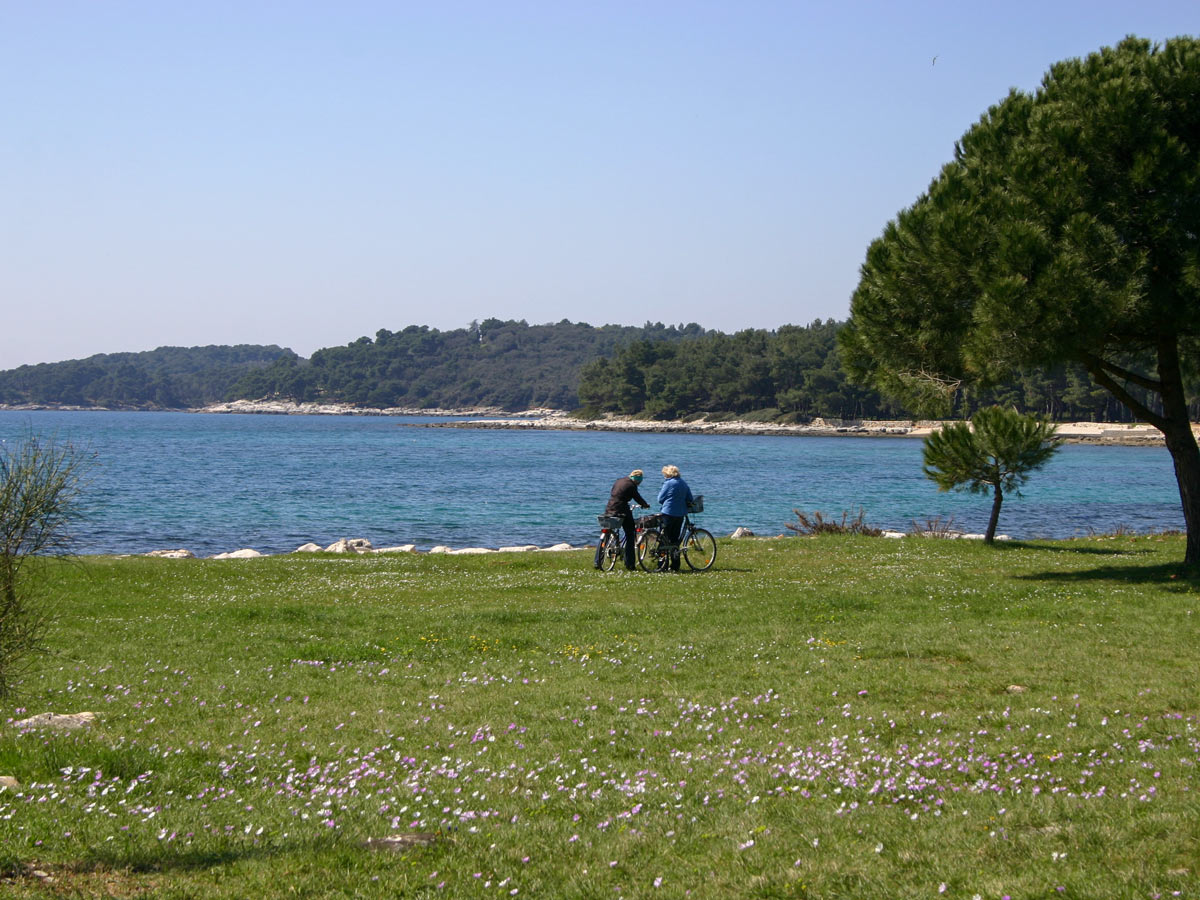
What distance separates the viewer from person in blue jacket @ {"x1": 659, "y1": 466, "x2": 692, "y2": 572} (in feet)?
76.5

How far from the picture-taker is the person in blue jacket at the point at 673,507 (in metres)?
23.3

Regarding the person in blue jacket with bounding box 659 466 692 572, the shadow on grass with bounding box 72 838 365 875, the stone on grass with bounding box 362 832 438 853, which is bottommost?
the stone on grass with bounding box 362 832 438 853

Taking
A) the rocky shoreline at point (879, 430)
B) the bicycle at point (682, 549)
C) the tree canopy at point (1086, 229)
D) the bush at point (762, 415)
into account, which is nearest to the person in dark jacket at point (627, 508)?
the bicycle at point (682, 549)

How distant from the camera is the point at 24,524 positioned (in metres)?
7.59

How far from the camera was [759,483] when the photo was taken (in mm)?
78375

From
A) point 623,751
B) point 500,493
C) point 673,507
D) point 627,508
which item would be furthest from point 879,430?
point 623,751

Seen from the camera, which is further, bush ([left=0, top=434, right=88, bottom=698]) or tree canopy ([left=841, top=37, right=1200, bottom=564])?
tree canopy ([left=841, top=37, right=1200, bottom=564])

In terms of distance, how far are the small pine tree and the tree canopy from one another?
770cm

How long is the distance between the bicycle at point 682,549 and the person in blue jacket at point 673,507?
97 mm

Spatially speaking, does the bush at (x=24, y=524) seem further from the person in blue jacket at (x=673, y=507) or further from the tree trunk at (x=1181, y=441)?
the tree trunk at (x=1181, y=441)

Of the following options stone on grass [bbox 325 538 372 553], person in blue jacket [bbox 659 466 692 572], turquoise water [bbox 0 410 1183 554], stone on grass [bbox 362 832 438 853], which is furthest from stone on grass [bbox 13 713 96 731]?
stone on grass [bbox 325 538 372 553]

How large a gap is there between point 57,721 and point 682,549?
15766 mm

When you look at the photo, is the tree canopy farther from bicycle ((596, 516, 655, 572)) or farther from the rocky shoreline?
the rocky shoreline

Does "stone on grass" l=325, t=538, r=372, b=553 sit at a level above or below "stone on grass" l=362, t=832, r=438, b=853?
below
